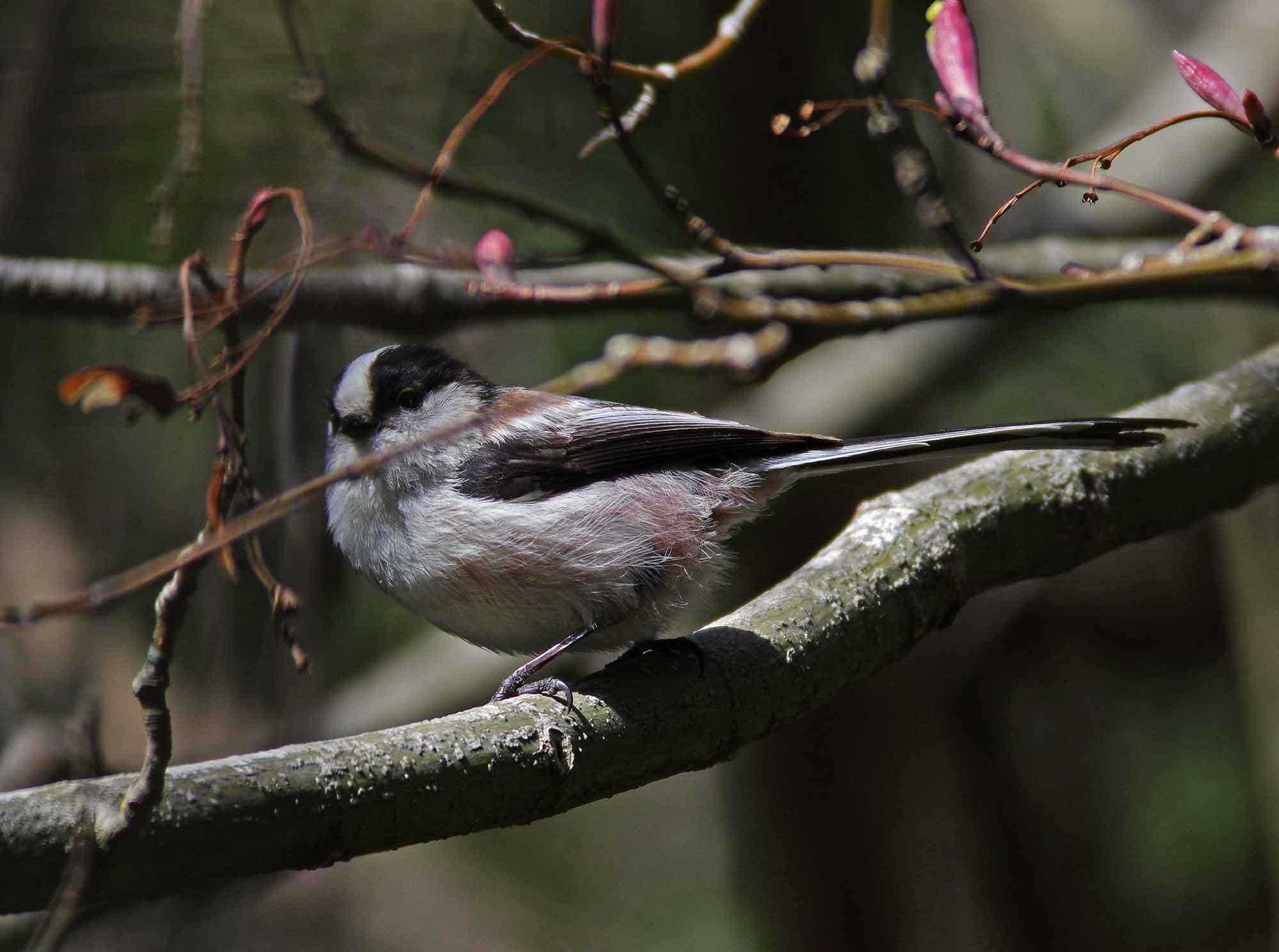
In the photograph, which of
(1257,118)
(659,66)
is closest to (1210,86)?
(1257,118)

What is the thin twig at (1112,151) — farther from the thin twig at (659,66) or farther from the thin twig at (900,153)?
the thin twig at (659,66)

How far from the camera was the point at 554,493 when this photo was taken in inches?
101

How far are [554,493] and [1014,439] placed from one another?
3.11ft

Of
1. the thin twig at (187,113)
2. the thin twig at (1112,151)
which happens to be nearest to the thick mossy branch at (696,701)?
the thin twig at (1112,151)

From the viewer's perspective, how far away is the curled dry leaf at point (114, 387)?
57.1 inches

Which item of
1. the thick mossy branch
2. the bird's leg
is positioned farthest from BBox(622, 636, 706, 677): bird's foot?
the bird's leg

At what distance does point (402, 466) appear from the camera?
8.18 ft

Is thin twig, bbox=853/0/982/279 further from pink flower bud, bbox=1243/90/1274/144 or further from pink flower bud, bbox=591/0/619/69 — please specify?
pink flower bud, bbox=1243/90/1274/144

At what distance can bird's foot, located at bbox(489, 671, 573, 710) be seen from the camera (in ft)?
6.11

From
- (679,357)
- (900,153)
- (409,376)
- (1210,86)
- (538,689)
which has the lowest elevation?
(538,689)

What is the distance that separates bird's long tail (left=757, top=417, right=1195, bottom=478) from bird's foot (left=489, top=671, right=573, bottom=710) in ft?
2.67

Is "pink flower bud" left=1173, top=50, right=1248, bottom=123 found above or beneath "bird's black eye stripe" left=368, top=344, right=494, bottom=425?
above

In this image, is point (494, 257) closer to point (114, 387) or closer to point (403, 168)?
point (403, 168)

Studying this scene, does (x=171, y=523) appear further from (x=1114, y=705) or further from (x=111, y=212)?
(x=1114, y=705)
